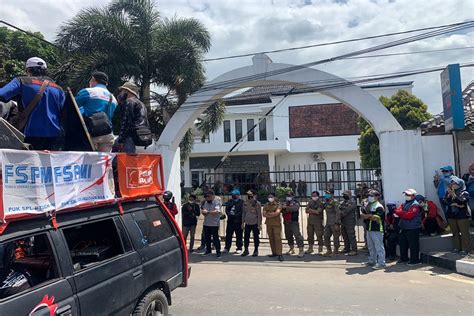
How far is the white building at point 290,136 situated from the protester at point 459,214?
21182mm

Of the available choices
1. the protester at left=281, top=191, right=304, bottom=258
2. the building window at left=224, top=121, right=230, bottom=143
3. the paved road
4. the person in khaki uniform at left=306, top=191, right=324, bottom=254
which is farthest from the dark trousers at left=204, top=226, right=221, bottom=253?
the building window at left=224, top=121, right=230, bottom=143

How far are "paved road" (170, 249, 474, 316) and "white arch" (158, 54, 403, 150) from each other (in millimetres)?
3566

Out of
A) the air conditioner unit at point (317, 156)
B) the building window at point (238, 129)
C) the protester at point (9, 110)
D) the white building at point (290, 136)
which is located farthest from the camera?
the building window at point (238, 129)

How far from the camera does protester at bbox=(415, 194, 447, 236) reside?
29.8ft

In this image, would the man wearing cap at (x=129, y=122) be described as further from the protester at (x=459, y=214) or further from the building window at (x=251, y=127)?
the building window at (x=251, y=127)

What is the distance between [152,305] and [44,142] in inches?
81.8

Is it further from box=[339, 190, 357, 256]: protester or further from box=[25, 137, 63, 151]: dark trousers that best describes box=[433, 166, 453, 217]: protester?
box=[25, 137, 63, 151]: dark trousers

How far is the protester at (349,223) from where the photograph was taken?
955 cm

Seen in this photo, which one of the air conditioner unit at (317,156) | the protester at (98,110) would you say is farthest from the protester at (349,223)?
the air conditioner unit at (317,156)

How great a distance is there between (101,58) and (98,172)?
1041cm

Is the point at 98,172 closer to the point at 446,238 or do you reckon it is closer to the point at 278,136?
the point at 446,238

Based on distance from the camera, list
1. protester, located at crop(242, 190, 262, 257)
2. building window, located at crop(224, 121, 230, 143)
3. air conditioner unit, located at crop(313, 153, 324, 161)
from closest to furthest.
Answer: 1. protester, located at crop(242, 190, 262, 257)
2. air conditioner unit, located at crop(313, 153, 324, 161)
3. building window, located at crop(224, 121, 230, 143)

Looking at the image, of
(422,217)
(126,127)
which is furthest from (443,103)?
(126,127)

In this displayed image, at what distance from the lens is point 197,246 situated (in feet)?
38.3
